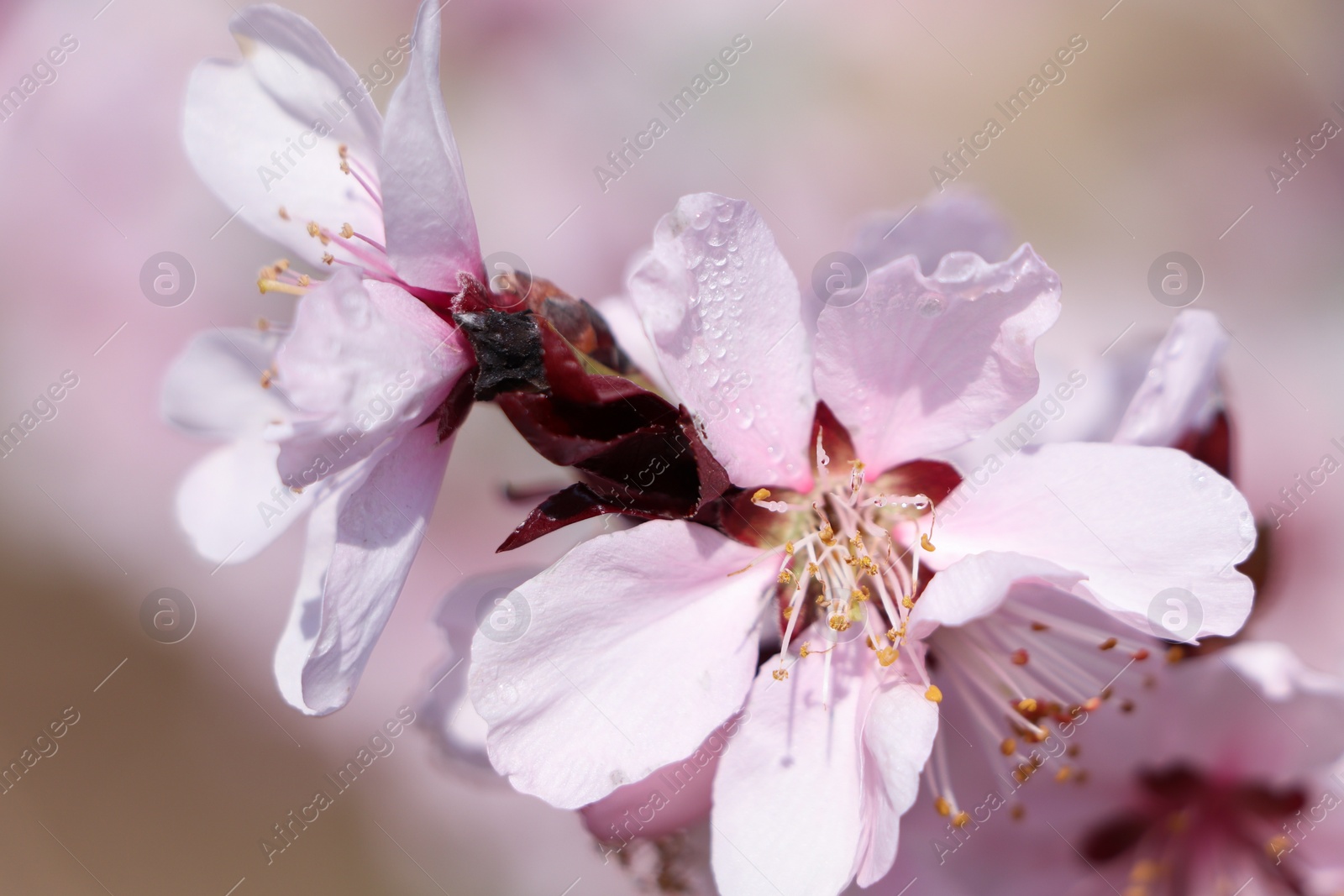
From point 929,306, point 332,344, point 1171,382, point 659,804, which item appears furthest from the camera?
point 659,804

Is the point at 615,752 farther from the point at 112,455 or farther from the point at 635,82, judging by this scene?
the point at 112,455

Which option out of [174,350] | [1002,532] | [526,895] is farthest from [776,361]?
[174,350]

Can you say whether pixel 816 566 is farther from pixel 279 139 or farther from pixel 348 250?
pixel 279 139

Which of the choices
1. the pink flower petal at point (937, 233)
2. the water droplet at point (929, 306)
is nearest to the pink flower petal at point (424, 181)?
the water droplet at point (929, 306)

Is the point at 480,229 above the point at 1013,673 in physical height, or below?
above

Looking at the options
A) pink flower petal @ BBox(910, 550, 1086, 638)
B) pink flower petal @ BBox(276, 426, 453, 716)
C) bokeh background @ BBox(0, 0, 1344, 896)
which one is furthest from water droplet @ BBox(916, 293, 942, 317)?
bokeh background @ BBox(0, 0, 1344, 896)

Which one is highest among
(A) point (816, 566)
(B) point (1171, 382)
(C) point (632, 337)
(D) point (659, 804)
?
(C) point (632, 337)

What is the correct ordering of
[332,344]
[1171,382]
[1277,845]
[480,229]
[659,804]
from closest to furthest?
[332,344] < [1171,382] < [659,804] < [1277,845] < [480,229]

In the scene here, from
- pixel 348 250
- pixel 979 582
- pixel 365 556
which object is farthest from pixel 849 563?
pixel 348 250
